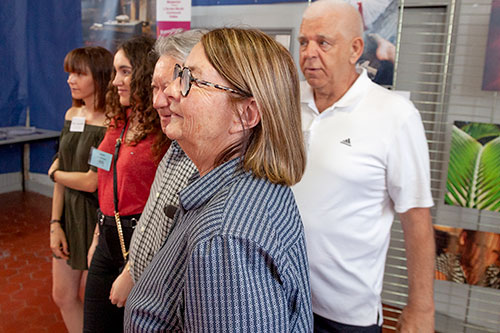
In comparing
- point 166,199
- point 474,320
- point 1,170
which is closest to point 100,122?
point 166,199

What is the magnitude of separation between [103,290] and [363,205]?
4.42ft

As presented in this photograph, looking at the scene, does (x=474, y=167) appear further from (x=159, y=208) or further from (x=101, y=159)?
(x=101, y=159)

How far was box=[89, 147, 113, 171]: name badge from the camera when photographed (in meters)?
2.19

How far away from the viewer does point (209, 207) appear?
0.94 metres

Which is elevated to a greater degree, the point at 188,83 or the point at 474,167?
the point at 188,83

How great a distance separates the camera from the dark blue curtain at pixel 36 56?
5.68 meters

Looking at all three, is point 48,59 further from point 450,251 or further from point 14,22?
point 450,251

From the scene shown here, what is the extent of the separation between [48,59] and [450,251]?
17.9ft

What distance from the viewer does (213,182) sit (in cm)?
101

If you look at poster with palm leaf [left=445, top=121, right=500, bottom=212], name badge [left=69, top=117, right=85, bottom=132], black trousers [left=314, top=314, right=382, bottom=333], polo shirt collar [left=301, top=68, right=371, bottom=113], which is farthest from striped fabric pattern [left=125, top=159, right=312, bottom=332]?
poster with palm leaf [left=445, top=121, right=500, bottom=212]

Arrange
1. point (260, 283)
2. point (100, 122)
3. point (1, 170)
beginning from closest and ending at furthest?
point (260, 283) → point (100, 122) → point (1, 170)

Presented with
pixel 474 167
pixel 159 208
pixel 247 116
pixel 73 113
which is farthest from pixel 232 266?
pixel 474 167

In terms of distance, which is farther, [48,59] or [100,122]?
[48,59]

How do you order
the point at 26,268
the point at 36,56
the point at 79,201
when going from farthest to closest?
the point at 36,56 < the point at 26,268 < the point at 79,201
